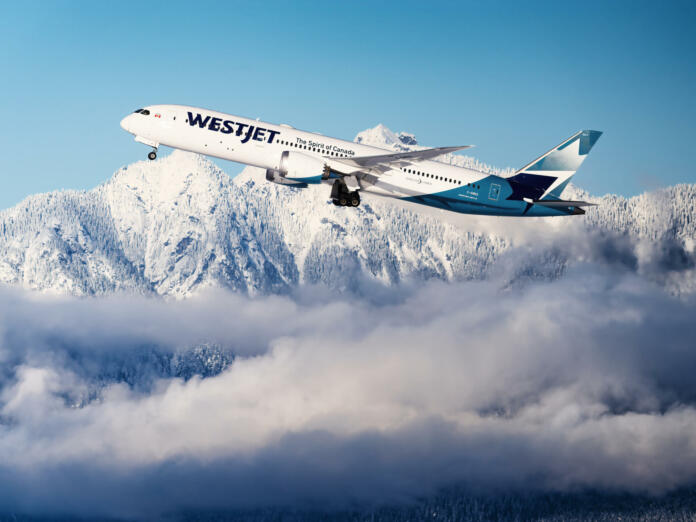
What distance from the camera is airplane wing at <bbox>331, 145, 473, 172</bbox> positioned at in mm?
83137

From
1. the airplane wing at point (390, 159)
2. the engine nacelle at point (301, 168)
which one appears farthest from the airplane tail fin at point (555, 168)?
the engine nacelle at point (301, 168)

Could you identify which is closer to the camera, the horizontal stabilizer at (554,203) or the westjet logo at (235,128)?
the westjet logo at (235,128)

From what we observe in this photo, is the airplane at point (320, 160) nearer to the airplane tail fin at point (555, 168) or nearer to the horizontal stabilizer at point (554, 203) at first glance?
the horizontal stabilizer at point (554, 203)

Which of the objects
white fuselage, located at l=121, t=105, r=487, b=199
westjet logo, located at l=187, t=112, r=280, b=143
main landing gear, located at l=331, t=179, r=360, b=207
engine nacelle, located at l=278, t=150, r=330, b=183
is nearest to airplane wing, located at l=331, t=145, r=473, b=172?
white fuselage, located at l=121, t=105, r=487, b=199

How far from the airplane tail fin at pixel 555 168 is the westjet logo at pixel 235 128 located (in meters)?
28.3

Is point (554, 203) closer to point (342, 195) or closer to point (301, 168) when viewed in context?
point (342, 195)

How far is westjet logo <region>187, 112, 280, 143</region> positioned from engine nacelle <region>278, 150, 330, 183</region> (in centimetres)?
276

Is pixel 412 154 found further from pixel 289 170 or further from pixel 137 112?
pixel 137 112

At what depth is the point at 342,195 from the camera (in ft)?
292

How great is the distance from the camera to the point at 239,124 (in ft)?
287

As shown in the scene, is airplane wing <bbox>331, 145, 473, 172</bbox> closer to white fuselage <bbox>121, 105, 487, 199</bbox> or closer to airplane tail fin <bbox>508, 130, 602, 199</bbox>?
white fuselage <bbox>121, 105, 487, 199</bbox>

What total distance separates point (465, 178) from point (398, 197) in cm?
800

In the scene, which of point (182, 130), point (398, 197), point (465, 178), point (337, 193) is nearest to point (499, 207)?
point (465, 178)

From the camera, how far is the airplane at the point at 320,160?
8675cm
